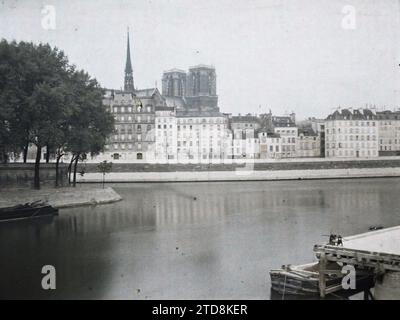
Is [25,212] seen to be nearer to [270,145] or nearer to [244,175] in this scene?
[244,175]

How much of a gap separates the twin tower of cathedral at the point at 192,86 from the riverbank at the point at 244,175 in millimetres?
10668

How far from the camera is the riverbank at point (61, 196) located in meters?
24.1

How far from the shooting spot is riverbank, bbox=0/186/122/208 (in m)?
24.1

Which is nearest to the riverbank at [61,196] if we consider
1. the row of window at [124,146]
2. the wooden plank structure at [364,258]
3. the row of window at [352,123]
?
the wooden plank structure at [364,258]

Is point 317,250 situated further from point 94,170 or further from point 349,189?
point 94,170

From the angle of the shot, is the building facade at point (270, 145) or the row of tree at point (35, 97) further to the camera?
the building facade at point (270, 145)

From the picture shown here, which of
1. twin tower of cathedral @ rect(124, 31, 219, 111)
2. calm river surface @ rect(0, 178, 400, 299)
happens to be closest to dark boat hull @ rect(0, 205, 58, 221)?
calm river surface @ rect(0, 178, 400, 299)

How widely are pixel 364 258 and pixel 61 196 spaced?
60.9ft

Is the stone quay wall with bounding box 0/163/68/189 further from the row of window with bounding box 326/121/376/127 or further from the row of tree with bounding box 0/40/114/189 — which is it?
the row of window with bounding box 326/121/376/127

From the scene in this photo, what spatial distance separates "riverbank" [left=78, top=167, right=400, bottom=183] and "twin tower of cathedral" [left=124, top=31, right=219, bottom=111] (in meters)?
10.7

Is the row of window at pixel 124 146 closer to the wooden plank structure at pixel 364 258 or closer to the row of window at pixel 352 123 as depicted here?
the row of window at pixel 352 123

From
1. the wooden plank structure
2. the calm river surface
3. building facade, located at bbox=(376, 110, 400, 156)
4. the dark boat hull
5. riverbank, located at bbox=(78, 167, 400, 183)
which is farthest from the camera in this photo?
building facade, located at bbox=(376, 110, 400, 156)
